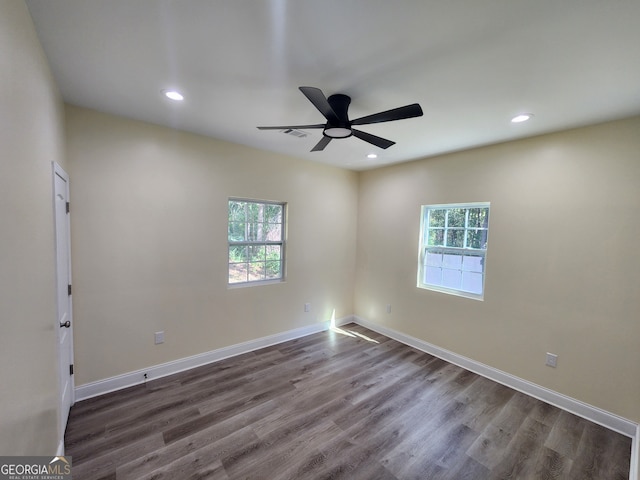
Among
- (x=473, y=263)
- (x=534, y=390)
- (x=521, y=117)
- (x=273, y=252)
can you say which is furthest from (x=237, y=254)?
(x=534, y=390)

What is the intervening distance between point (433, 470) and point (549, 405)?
5.33 ft

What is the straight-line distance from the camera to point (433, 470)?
6.21ft

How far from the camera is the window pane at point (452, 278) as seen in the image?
3464 millimetres

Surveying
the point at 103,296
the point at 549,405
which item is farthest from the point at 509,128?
the point at 103,296

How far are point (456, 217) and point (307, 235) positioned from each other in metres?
2.09

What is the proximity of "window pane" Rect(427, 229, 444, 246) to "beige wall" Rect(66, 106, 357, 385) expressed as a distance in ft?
5.99

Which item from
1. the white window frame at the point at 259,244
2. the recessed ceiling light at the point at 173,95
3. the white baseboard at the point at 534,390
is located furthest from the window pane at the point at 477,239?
the recessed ceiling light at the point at 173,95

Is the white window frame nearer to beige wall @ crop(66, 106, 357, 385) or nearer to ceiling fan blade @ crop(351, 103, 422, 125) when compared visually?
beige wall @ crop(66, 106, 357, 385)

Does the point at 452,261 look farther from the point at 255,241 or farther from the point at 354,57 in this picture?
the point at 354,57

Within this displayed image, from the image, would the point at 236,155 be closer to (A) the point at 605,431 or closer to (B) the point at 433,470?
(B) the point at 433,470

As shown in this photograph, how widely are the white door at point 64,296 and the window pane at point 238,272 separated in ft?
5.04

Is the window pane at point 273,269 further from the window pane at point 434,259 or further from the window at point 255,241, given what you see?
the window pane at point 434,259

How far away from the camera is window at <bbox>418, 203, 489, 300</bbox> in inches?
128

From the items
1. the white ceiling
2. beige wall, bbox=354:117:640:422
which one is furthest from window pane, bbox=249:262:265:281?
beige wall, bbox=354:117:640:422
